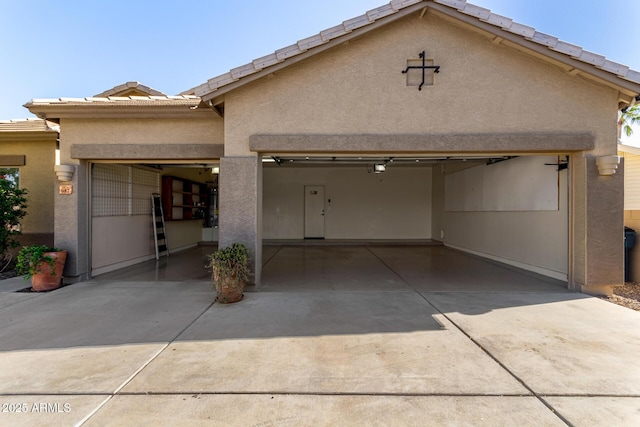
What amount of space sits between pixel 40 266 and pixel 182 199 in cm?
546

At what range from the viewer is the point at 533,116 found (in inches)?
209

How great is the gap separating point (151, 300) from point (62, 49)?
11.8 m

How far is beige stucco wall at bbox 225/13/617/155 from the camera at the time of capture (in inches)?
208

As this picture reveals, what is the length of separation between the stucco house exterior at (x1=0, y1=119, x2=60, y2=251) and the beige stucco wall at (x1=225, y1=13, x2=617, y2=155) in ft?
15.8

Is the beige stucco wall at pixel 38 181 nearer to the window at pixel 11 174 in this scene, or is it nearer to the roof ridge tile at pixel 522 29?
the window at pixel 11 174

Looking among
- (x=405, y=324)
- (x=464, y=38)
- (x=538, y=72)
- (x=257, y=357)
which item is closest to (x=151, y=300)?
(x=257, y=357)

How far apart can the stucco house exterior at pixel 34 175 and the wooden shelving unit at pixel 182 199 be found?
2.87m

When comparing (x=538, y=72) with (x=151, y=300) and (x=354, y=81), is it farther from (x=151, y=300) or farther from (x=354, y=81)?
(x=151, y=300)

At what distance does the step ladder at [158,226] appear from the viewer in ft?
29.9

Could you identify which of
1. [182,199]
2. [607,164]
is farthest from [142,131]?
[607,164]

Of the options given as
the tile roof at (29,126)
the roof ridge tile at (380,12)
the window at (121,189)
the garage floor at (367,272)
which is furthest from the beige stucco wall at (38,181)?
the roof ridge tile at (380,12)

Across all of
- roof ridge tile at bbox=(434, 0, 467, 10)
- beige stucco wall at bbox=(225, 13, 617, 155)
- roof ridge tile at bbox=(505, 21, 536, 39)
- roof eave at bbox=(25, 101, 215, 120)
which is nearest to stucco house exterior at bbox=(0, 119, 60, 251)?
roof eave at bbox=(25, 101, 215, 120)

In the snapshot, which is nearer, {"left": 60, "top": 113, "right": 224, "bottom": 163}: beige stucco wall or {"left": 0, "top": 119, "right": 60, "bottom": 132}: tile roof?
{"left": 60, "top": 113, "right": 224, "bottom": 163}: beige stucco wall

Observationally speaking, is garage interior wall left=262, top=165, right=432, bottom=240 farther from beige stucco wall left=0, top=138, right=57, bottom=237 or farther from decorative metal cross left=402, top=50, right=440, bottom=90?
decorative metal cross left=402, top=50, right=440, bottom=90
